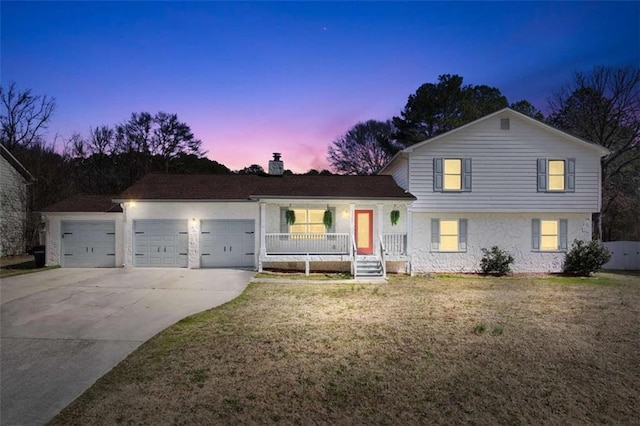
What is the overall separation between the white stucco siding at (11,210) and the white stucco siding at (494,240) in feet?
72.7

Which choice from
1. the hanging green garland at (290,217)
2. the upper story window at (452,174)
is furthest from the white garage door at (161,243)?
the upper story window at (452,174)

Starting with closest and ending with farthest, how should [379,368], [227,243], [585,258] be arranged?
[379,368], [585,258], [227,243]

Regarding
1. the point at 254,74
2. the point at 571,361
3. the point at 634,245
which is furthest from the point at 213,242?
the point at 634,245

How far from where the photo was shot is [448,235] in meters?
15.5

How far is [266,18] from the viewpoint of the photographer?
15.1 m

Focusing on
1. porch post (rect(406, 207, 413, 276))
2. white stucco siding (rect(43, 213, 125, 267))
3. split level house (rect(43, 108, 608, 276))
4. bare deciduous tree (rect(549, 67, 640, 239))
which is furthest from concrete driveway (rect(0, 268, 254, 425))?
bare deciduous tree (rect(549, 67, 640, 239))

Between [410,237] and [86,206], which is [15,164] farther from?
[410,237]

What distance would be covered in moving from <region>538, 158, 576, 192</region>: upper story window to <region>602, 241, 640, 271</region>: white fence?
19.6ft

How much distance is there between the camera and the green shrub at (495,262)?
587 inches

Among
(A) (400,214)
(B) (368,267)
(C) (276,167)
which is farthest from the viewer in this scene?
(C) (276,167)

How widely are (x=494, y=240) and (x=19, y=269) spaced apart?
2135cm

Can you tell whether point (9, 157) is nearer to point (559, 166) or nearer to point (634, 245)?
point (559, 166)

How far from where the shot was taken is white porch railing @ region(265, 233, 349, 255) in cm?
1419

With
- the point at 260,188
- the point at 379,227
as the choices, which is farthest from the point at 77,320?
the point at 379,227
